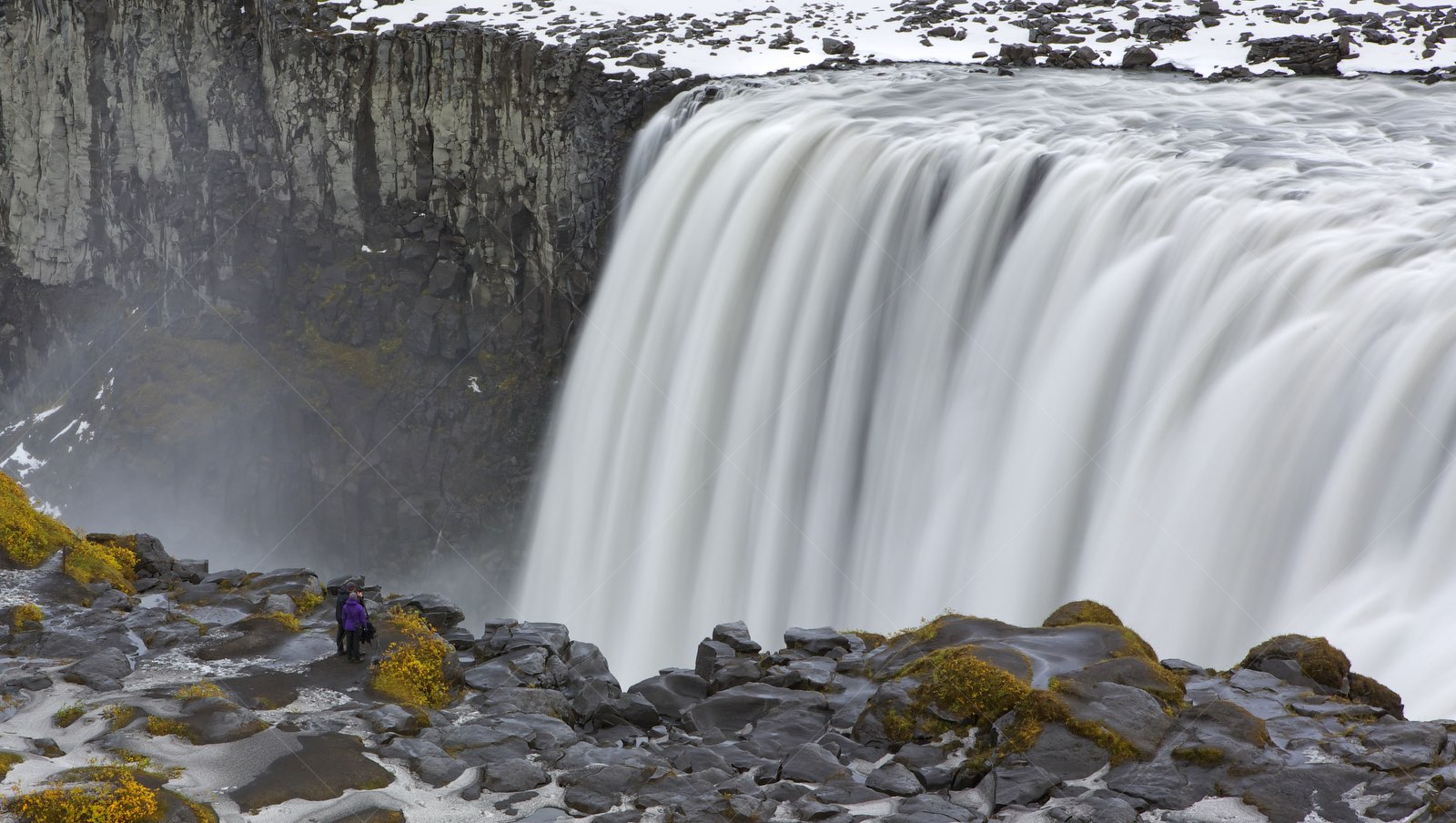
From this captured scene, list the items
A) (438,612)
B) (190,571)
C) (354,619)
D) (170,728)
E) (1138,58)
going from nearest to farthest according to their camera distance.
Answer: (170,728) → (354,619) → (438,612) → (190,571) → (1138,58)

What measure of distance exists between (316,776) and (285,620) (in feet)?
14.1

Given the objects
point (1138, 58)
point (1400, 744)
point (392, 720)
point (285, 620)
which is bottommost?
point (285, 620)

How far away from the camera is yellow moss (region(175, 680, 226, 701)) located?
12.7 m

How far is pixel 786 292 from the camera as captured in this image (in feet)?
80.1

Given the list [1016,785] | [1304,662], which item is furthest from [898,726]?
[1304,662]

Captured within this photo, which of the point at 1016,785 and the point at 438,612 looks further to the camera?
the point at 438,612

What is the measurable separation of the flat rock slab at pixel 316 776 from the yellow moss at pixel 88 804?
83 cm

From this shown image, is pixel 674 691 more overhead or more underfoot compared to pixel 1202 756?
more underfoot

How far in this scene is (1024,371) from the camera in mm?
19906

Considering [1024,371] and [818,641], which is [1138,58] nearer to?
[1024,371]

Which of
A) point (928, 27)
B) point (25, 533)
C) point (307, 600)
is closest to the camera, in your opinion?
point (25, 533)

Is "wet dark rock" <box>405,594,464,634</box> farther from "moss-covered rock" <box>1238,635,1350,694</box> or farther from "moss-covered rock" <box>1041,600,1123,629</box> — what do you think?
"moss-covered rock" <box>1238,635,1350,694</box>

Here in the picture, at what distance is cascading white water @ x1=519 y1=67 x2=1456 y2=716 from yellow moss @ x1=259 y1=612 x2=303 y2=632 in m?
9.31

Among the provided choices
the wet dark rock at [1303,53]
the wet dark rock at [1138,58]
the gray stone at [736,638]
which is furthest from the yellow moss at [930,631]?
the wet dark rock at [1303,53]
